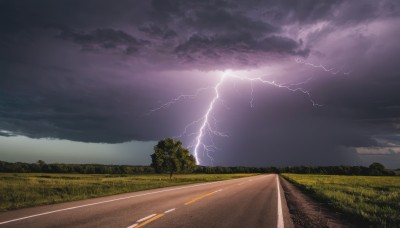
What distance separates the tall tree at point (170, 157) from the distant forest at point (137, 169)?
16.9 metres

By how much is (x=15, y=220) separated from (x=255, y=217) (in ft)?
21.8

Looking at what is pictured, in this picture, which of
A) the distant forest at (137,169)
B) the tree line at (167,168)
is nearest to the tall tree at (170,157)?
the tree line at (167,168)

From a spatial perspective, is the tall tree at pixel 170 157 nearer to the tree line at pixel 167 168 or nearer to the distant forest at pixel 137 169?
the tree line at pixel 167 168

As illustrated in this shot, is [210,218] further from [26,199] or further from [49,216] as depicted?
[26,199]

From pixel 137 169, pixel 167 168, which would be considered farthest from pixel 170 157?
pixel 137 169

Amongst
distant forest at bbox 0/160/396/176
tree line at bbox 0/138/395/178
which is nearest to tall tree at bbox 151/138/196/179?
tree line at bbox 0/138/395/178

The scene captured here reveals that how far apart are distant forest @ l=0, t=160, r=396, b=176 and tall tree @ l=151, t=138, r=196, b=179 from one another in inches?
667

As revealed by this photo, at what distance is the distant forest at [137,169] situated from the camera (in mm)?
103812

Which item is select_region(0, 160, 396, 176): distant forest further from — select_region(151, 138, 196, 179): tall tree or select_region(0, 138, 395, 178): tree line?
select_region(151, 138, 196, 179): tall tree

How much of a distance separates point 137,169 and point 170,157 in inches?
2396

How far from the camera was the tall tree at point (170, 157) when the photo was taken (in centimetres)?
6175

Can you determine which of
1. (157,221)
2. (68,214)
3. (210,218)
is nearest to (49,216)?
(68,214)

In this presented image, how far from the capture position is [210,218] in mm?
10008

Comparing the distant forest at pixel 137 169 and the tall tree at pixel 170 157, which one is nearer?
the tall tree at pixel 170 157
